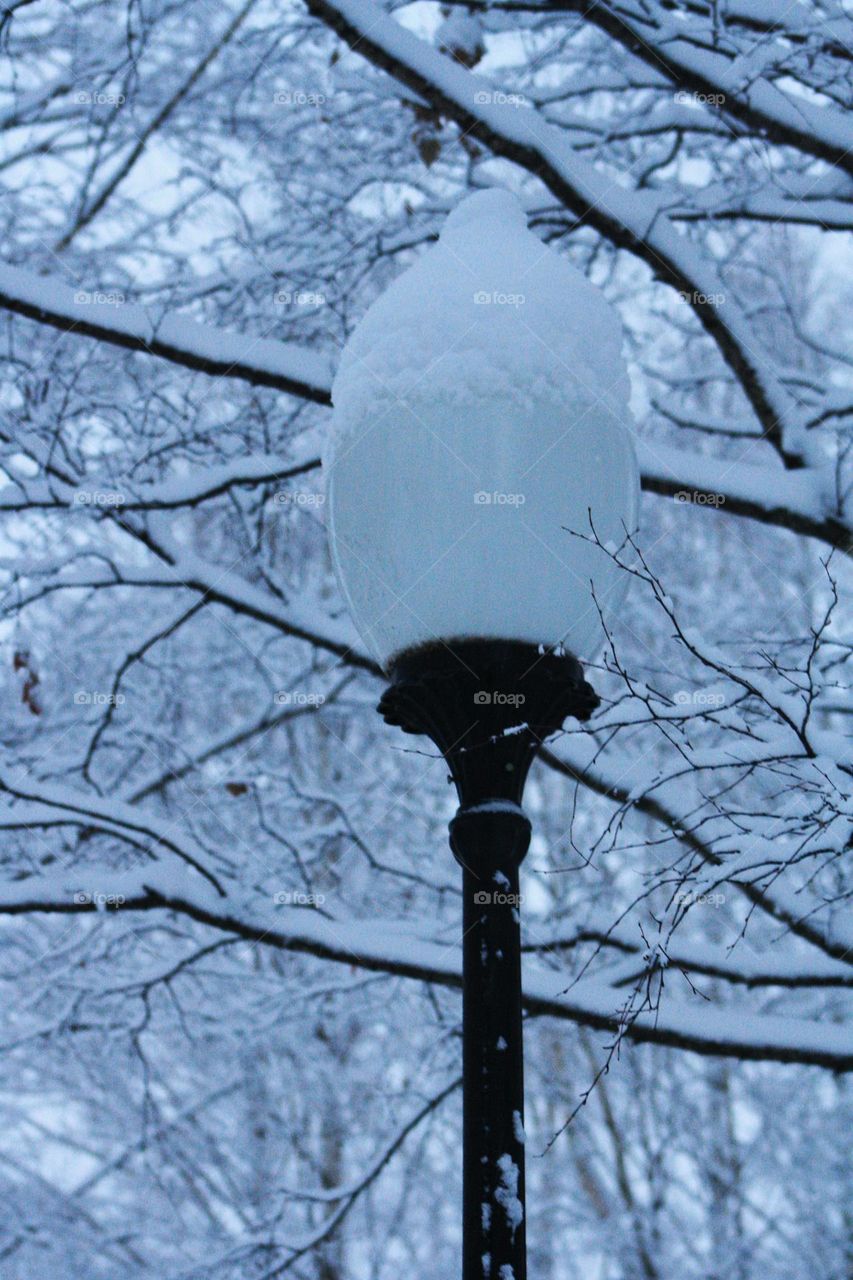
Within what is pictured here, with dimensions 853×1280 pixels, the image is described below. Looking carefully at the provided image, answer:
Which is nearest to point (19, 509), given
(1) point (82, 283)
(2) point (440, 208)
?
(2) point (440, 208)

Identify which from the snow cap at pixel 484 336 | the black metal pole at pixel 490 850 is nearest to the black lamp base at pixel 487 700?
the black metal pole at pixel 490 850

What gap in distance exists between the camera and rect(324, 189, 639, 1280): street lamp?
2068mm

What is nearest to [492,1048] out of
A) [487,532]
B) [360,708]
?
[487,532]

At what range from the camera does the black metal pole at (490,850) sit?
187cm

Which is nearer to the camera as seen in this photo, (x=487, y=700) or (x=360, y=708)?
(x=487, y=700)

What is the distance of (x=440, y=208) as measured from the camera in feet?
17.6

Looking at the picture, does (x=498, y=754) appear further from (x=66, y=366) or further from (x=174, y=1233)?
(x=174, y=1233)

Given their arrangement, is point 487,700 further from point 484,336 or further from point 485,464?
point 484,336

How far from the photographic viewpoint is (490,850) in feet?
6.75

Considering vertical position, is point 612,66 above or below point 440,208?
above

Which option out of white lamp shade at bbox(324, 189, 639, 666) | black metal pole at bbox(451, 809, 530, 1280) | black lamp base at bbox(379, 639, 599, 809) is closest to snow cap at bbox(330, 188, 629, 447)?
white lamp shade at bbox(324, 189, 639, 666)

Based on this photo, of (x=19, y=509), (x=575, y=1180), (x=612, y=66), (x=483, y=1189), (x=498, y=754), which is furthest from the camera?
(x=575, y=1180)

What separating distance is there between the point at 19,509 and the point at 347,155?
7.43ft

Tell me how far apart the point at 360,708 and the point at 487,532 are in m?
6.69
